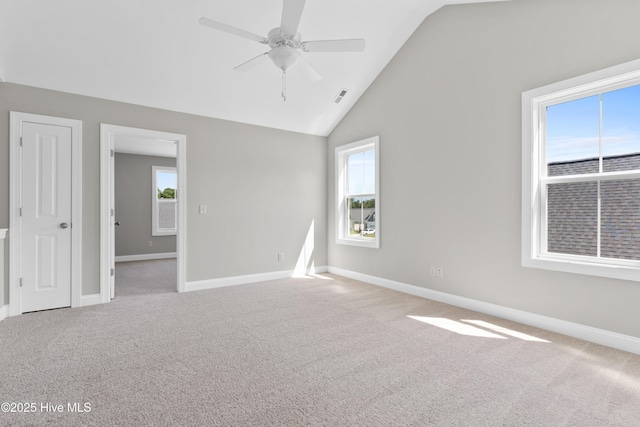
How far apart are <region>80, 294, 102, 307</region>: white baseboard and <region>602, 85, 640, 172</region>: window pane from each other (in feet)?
17.7

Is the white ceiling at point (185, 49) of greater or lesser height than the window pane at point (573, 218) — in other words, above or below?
above

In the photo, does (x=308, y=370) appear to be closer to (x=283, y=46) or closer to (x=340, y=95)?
(x=283, y=46)

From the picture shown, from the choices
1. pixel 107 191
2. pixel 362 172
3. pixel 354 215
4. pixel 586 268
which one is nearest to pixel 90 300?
pixel 107 191

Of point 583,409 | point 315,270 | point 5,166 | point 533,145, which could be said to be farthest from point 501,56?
point 5,166

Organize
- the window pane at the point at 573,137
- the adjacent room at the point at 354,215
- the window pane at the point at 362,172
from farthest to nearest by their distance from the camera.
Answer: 1. the window pane at the point at 362,172
2. the window pane at the point at 573,137
3. the adjacent room at the point at 354,215

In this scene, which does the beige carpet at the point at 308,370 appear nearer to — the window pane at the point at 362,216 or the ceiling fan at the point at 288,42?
the window pane at the point at 362,216

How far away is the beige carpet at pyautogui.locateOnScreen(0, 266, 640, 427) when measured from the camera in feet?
5.75

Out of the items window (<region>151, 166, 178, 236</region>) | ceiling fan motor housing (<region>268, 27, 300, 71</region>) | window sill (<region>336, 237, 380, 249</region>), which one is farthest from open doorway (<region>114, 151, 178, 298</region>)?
ceiling fan motor housing (<region>268, 27, 300, 71</region>)

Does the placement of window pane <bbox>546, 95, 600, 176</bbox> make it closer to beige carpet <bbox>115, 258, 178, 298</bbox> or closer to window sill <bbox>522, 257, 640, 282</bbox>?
window sill <bbox>522, 257, 640, 282</bbox>

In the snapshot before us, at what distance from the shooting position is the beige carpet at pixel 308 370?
1752 mm

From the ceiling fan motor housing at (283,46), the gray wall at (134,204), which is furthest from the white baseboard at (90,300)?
the gray wall at (134,204)

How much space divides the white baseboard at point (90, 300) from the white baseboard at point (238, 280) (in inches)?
38.9

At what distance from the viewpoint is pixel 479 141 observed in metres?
3.45

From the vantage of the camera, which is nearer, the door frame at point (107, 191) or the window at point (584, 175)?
the window at point (584, 175)
